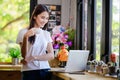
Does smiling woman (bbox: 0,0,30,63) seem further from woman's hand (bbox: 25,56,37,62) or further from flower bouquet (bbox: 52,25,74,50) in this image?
woman's hand (bbox: 25,56,37,62)

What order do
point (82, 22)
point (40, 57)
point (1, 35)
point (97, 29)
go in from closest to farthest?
point (40, 57) → point (97, 29) → point (82, 22) → point (1, 35)

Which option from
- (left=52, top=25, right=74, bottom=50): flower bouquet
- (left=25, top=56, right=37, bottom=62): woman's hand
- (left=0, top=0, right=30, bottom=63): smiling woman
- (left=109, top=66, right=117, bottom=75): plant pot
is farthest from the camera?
(left=0, top=0, right=30, bottom=63): smiling woman

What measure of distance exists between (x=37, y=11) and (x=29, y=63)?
1.87 ft

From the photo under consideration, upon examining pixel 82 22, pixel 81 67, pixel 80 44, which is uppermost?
pixel 82 22

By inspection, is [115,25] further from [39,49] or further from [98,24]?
[39,49]

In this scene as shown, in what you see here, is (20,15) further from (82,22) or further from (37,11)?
(37,11)

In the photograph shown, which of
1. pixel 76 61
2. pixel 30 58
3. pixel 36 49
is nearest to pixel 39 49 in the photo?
pixel 36 49

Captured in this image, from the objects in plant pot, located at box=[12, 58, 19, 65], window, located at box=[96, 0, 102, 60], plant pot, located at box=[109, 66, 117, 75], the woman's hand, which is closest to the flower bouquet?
window, located at box=[96, 0, 102, 60]

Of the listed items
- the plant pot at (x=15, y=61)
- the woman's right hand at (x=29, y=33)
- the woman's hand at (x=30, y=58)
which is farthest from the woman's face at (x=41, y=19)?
the plant pot at (x=15, y=61)

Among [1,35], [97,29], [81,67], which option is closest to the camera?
[81,67]

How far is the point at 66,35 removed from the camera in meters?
4.03

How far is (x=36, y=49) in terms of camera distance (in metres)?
2.77

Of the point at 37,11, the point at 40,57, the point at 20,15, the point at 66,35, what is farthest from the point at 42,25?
the point at 20,15

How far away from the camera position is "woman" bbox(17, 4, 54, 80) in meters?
2.75
